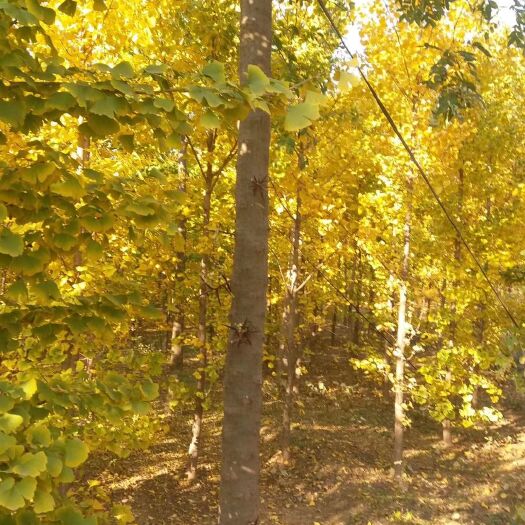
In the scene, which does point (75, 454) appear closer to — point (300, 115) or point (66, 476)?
point (66, 476)

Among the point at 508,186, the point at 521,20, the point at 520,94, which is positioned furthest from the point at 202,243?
the point at 520,94

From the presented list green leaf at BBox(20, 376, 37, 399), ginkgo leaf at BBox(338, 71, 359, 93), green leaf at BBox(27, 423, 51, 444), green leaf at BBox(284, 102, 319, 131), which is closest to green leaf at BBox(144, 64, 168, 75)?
green leaf at BBox(284, 102, 319, 131)

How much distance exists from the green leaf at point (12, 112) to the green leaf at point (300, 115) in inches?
38.4

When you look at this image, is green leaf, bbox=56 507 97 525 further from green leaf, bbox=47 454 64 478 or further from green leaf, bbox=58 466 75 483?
green leaf, bbox=47 454 64 478

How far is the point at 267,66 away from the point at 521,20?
150 inches

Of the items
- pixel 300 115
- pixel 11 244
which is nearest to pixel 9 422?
pixel 11 244

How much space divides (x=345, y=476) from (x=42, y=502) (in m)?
10.5

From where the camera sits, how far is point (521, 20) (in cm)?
534

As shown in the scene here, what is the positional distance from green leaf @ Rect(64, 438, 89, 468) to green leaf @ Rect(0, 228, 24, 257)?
0.66 metres

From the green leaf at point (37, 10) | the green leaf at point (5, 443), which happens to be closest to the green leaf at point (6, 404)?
the green leaf at point (5, 443)

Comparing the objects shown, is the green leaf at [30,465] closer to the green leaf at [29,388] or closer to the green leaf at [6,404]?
the green leaf at [6,404]

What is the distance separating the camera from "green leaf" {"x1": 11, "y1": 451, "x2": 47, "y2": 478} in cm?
140

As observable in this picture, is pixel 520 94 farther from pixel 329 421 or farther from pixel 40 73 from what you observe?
pixel 40 73

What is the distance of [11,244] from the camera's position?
1810mm
